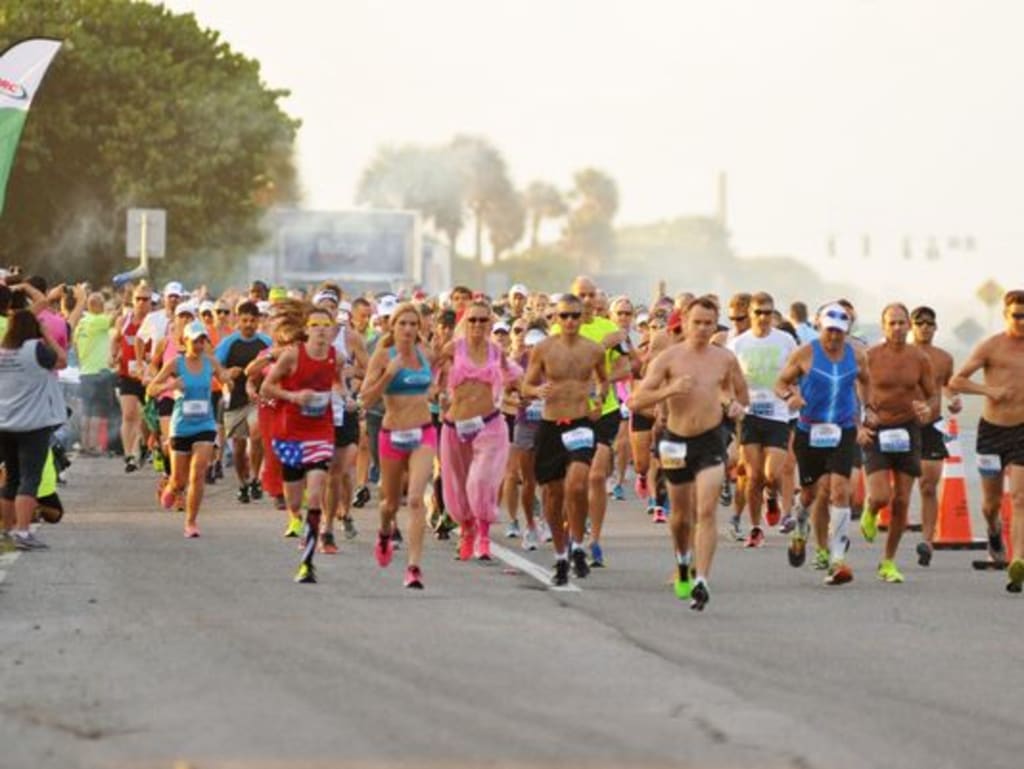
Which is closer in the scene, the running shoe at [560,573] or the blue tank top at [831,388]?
the running shoe at [560,573]

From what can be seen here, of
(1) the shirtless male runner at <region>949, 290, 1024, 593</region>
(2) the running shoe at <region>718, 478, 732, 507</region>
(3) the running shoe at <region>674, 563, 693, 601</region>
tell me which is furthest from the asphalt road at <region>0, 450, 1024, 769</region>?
(2) the running shoe at <region>718, 478, 732, 507</region>

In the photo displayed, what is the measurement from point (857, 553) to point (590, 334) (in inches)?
106

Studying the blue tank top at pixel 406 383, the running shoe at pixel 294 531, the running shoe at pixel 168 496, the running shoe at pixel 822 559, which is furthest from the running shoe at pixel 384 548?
the running shoe at pixel 168 496

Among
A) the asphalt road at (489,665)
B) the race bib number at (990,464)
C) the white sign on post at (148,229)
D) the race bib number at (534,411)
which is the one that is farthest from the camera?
the white sign on post at (148,229)

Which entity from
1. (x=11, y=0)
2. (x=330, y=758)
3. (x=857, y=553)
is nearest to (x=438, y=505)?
(x=857, y=553)

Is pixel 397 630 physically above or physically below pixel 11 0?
below

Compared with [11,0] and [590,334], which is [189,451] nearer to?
[590,334]

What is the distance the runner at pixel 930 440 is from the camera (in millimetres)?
22047

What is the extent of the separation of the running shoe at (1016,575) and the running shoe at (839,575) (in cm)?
99

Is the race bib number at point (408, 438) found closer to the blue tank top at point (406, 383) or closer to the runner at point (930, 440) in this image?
the blue tank top at point (406, 383)

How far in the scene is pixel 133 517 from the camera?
1002 inches

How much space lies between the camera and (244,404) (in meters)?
27.7

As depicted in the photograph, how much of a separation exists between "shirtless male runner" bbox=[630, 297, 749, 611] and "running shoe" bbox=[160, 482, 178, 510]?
8257 mm

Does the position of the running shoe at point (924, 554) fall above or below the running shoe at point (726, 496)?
above
